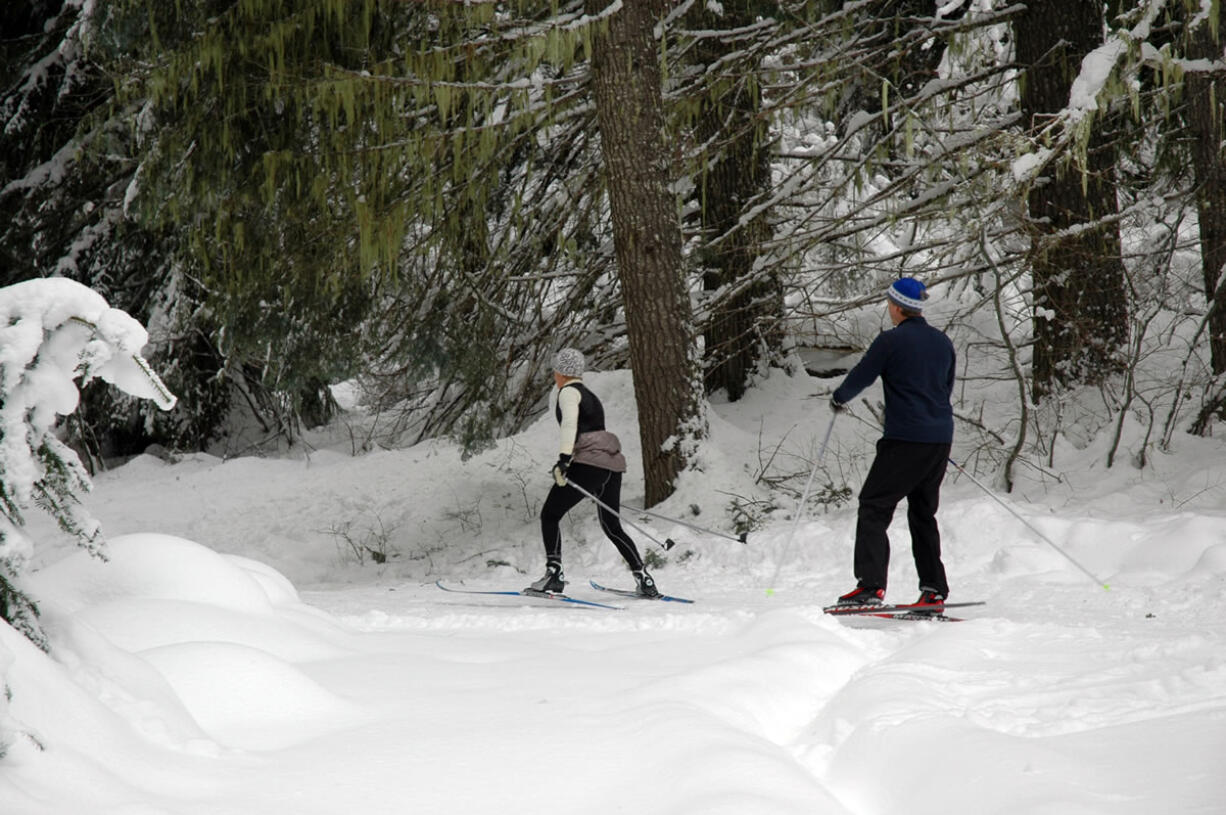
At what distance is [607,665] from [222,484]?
32.7ft

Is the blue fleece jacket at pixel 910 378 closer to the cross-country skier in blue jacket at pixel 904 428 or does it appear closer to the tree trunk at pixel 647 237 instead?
the cross-country skier in blue jacket at pixel 904 428

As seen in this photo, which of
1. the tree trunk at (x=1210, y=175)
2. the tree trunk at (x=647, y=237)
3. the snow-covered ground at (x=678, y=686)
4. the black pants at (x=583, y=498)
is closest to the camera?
the snow-covered ground at (x=678, y=686)

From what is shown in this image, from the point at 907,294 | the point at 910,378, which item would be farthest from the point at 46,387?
the point at 907,294

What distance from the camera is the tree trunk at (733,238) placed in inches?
419

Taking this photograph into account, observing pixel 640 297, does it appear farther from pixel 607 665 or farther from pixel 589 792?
pixel 589 792

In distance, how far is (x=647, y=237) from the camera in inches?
364

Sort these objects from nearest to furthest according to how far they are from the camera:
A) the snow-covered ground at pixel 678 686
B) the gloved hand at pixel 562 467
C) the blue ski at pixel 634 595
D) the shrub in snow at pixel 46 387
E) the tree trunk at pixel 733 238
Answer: the shrub in snow at pixel 46 387
the snow-covered ground at pixel 678 686
the blue ski at pixel 634 595
the gloved hand at pixel 562 467
the tree trunk at pixel 733 238

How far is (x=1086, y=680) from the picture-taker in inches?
151

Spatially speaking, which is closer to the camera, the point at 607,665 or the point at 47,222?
the point at 607,665

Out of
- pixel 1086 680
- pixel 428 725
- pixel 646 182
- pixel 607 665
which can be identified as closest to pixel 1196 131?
pixel 646 182

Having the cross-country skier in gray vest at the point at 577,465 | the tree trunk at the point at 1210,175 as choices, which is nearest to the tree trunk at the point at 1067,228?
the tree trunk at the point at 1210,175

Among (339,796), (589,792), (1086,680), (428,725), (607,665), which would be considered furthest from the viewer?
(607,665)

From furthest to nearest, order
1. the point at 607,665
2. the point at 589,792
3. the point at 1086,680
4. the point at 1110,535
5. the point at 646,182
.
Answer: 1. the point at 646,182
2. the point at 1110,535
3. the point at 607,665
4. the point at 1086,680
5. the point at 589,792

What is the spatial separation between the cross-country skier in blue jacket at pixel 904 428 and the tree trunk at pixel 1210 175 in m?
3.50
